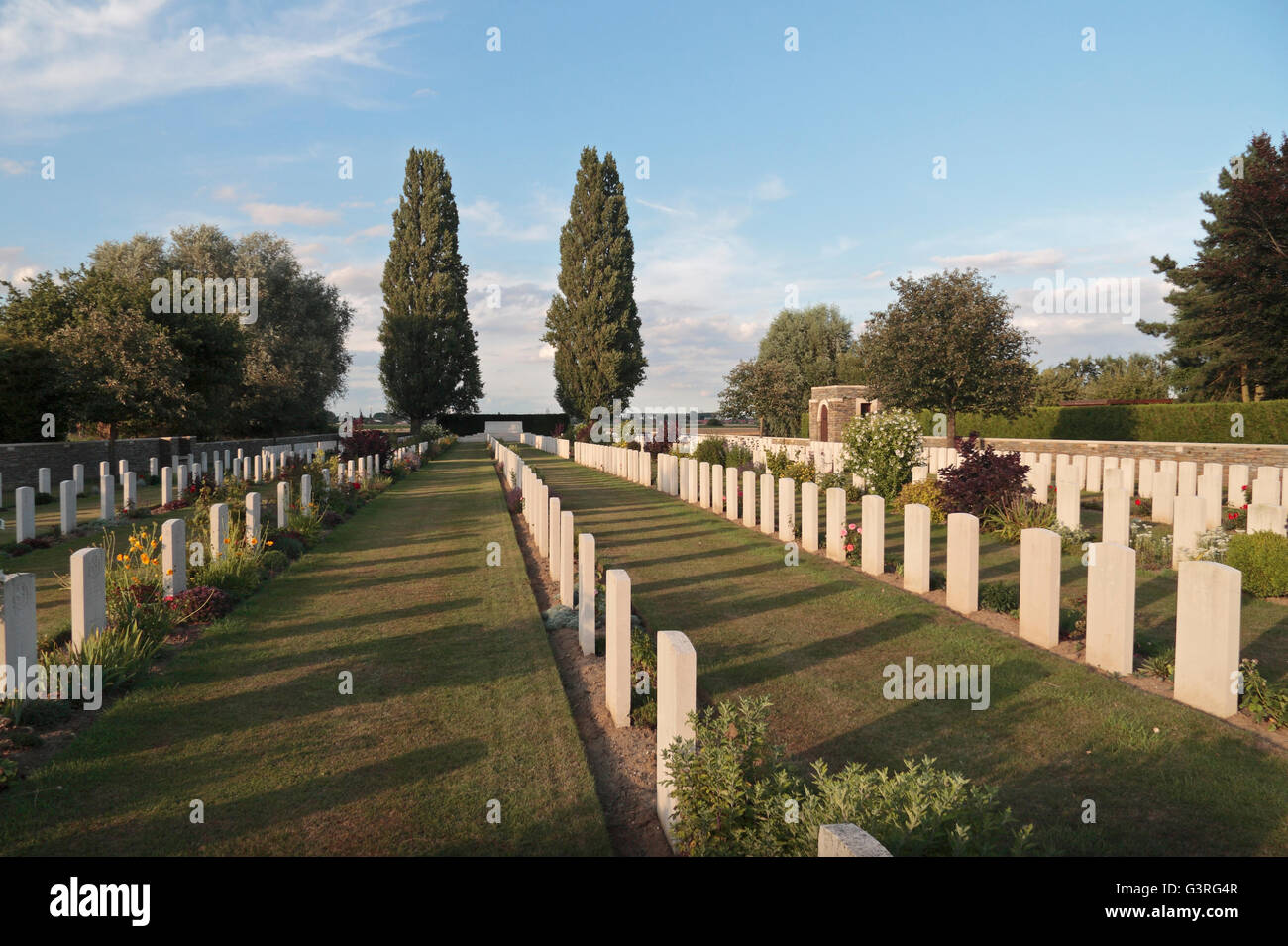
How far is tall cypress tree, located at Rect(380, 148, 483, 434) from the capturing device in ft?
172

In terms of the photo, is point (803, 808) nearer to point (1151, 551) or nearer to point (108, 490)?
point (1151, 551)

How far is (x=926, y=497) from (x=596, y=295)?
40.1 metres

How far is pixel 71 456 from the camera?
21656 mm

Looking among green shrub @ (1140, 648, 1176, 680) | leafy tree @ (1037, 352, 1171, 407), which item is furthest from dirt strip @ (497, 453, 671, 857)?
leafy tree @ (1037, 352, 1171, 407)

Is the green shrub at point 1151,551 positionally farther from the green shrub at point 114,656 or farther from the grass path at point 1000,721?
the green shrub at point 114,656

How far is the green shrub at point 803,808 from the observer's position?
2891mm

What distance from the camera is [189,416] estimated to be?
26.4 metres

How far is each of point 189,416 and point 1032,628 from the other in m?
28.5

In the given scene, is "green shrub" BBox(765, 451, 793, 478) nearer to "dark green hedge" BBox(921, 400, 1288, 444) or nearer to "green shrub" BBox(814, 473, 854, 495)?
"green shrub" BBox(814, 473, 854, 495)

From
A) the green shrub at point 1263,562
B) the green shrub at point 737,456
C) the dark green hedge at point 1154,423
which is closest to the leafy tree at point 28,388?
the green shrub at point 737,456

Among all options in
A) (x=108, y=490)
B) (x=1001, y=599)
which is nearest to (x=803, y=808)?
(x=1001, y=599)

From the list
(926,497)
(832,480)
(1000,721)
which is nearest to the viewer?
(1000,721)

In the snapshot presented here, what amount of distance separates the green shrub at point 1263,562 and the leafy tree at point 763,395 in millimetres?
29457
